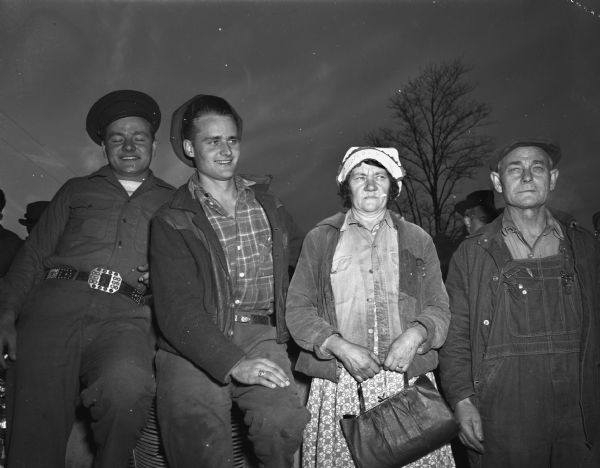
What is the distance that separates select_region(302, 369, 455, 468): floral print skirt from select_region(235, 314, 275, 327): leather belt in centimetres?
54

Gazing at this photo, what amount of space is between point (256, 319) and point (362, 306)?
0.74m

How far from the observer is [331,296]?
328cm

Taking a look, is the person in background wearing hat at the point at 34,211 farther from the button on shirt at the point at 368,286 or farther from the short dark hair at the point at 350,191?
the button on shirt at the point at 368,286

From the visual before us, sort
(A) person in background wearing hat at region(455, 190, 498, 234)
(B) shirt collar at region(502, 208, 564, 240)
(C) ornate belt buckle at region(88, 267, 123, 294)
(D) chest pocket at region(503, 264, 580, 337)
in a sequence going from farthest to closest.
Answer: (A) person in background wearing hat at region(455, 190, 498, 234)
(C) ornate belt buckle at region(88, 267, 123, 294)
(B) shirt collar at region(502, 208, 564, 240)
(D) chest pocket at region(503, 264, 580, 337)

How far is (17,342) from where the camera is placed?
3.39 metres

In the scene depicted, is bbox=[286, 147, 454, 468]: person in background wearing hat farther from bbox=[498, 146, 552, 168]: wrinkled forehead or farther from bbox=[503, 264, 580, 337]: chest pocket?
bbox=[498, 146, 552, 168]: wrinkled forehead

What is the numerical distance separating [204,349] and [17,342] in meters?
1.53

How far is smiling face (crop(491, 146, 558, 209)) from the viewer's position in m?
3.50

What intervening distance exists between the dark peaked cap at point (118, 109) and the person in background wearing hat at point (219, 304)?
68 cm

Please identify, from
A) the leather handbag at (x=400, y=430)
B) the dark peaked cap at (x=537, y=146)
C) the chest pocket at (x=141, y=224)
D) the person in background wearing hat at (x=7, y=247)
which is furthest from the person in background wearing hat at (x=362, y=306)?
the person in background wearing hat at (x=7, y=247)

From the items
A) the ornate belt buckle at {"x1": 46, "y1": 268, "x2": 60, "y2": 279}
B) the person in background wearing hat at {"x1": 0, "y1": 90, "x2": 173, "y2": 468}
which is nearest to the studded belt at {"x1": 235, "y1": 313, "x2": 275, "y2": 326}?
the person in background wearing hat at {"x1": 0, "y1": 90, "x2": 173, "y2": 468}

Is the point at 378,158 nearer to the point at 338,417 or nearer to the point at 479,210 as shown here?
the point at 338,417

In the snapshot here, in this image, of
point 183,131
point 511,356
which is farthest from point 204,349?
point 511,356

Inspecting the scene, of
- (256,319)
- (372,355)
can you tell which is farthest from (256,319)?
(372,355)
